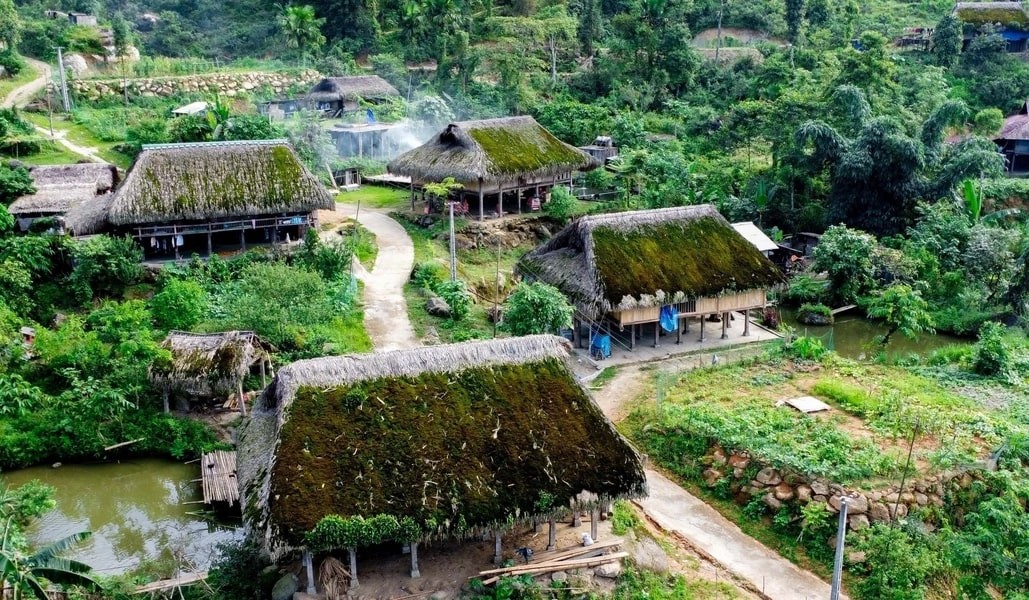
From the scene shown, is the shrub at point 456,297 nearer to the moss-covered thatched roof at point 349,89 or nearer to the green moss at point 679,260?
the green moss at point 679,260

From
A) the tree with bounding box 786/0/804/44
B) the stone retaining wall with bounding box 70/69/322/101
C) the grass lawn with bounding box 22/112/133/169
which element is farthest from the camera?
the tree with bounding box 786/0/804/44

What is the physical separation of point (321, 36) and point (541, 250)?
29.4 meters

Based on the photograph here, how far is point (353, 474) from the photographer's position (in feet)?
49.5

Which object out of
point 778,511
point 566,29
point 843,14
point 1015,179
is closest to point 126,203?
point 778,511

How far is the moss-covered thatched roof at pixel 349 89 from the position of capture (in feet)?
152

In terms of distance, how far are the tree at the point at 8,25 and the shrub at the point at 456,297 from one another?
29282 mm

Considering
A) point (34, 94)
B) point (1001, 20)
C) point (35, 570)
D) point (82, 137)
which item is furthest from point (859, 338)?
point (34, 94)

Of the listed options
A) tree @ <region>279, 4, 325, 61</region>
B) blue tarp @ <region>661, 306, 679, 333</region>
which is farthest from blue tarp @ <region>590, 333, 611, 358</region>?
tree @ <region>279, 4, 325, 61</region>

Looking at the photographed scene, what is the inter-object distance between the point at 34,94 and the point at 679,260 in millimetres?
32211

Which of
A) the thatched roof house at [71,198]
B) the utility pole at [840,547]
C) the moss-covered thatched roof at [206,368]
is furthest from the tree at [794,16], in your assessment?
the utility pole at [840,547]

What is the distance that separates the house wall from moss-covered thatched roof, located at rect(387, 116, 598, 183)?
31.8 feet

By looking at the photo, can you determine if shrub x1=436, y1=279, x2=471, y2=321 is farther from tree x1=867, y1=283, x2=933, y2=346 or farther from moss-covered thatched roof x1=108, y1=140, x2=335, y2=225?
tree x1=867, y1=283, x2=933, y2=346

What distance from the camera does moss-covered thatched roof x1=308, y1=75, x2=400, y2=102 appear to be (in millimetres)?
46375

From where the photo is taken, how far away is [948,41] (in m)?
47.5
